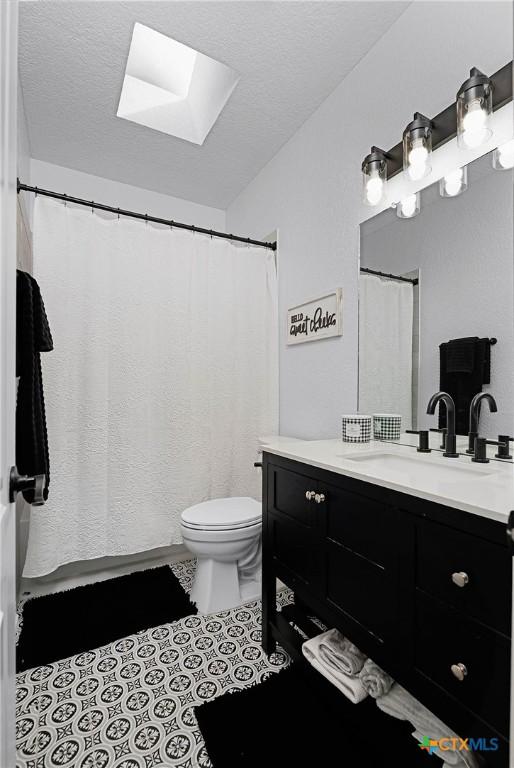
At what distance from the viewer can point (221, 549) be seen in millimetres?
1773

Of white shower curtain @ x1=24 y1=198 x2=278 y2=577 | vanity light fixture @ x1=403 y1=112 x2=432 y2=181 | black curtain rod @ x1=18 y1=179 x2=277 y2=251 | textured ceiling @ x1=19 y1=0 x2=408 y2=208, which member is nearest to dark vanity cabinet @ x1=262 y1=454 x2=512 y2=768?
white shower curtain @ x1=24 y1=198 x2=278 y2=577

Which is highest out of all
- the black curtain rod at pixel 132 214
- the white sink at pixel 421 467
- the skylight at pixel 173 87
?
the skylight at pixel 173 87

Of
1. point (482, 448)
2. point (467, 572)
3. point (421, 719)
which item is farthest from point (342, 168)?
point (421, 719)

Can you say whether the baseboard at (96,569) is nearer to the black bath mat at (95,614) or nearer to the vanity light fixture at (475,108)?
the black bath mat at (95,614)

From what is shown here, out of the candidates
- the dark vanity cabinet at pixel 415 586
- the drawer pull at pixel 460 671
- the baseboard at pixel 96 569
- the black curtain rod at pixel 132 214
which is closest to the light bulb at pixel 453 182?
the dark vanity cabinet at pixel 415 586

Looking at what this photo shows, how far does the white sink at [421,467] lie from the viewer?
3.63ft

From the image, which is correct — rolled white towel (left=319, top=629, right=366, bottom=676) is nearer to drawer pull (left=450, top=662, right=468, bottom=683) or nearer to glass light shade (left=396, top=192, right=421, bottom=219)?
drawer pull (left=450, top=662, right=468, bottom=683)

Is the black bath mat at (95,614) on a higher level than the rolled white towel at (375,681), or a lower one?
lower

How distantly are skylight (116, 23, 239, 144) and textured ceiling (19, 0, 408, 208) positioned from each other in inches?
2.5

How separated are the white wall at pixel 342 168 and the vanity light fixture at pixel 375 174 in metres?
0.10

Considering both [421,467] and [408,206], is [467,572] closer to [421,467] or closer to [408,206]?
[421,467]

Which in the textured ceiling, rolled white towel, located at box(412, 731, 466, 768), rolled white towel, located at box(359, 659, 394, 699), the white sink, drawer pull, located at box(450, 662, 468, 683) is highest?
the textured ceiling

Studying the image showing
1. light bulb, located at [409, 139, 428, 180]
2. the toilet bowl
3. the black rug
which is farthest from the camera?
the toilet bowl

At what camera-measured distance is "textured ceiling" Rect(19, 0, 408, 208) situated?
5.05ft
